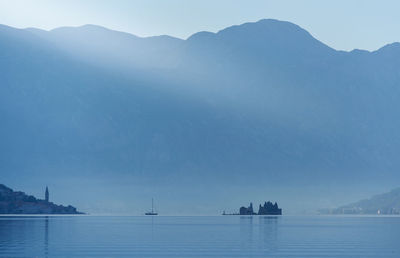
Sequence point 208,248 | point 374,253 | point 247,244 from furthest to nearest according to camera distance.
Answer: point 247,244
point 208,248
point 374,253

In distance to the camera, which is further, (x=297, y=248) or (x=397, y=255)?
(x=297, y=248)

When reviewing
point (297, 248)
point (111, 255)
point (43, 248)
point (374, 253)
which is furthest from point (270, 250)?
point (43, 248)

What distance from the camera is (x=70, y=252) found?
343ft

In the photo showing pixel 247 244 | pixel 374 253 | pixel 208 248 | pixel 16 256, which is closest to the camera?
pixel 16 256

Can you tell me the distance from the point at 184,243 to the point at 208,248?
13750 millimetres

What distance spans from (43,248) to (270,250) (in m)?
33.2

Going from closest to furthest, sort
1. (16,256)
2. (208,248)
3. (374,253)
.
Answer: (16,256)
(374,253)
(208,248)

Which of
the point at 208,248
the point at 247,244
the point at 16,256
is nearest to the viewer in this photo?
the point at 16,256

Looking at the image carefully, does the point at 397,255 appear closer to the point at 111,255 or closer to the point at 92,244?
the point at 111,255

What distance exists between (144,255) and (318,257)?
2283cm

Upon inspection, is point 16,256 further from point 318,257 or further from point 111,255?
point 318,257

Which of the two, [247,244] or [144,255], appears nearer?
[144,255]

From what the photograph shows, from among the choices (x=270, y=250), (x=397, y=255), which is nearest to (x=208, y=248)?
(x=270, y=250)

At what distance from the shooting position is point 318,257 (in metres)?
97.9
